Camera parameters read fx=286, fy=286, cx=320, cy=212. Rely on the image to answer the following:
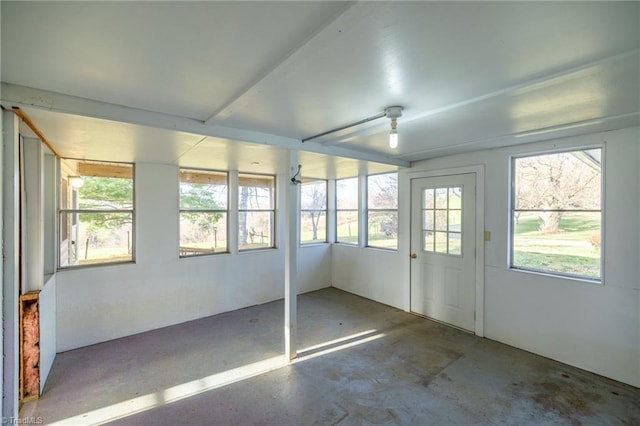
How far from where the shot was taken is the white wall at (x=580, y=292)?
2.59m

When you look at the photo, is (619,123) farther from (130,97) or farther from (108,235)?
(108,235)

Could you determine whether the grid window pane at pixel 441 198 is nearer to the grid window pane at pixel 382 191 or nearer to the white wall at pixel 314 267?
the grid window pane at pixel 382 191

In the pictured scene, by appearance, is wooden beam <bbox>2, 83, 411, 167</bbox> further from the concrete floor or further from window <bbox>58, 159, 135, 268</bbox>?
the concrete floor

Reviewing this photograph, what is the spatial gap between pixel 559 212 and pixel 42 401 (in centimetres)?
513

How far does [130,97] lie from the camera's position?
6.28 feet

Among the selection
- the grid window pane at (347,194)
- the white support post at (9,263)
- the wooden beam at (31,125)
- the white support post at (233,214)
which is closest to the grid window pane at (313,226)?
the grid window pane at (347,194)

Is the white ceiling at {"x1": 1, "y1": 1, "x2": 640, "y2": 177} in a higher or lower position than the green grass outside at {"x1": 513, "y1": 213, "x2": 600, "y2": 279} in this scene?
higher

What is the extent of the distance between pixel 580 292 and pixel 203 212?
472cm

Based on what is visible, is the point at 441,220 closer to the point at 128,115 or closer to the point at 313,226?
the point at 313,226

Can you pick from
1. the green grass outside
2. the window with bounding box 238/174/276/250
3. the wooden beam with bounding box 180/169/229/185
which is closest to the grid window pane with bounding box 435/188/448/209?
the green grass outside

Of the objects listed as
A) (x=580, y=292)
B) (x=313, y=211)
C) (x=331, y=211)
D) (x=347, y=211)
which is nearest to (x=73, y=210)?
(x=313, y=211)

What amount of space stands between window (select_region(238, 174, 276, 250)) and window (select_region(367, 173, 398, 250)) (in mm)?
1791

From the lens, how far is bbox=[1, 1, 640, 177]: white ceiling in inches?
44.1

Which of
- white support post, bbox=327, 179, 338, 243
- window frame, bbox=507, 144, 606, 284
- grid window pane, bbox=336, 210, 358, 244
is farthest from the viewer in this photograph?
white support post, bbox=327, 179, 338, 243
